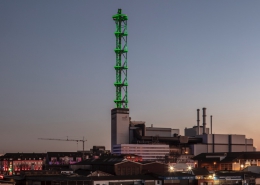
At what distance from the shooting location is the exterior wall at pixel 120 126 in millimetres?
104981

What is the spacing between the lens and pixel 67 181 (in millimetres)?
44156

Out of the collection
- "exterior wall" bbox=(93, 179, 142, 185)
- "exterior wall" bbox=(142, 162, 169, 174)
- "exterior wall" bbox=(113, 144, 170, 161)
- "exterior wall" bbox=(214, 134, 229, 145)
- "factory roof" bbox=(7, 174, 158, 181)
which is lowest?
"exterior wall" bbox=(93, 179, 142, 185)

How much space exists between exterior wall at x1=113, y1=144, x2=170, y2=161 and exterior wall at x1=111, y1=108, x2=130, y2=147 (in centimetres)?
317

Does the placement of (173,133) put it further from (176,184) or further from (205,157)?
(176,184)

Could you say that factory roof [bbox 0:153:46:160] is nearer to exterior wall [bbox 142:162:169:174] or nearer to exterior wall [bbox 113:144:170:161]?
exterior wall [bbox 113:144:170:161]

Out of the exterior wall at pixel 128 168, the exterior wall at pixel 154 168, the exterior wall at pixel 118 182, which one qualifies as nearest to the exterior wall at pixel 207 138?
the exterior wall at pixel 154 168

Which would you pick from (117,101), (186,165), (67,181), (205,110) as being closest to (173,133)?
(205,110)

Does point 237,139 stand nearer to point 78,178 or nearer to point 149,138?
point 149,138

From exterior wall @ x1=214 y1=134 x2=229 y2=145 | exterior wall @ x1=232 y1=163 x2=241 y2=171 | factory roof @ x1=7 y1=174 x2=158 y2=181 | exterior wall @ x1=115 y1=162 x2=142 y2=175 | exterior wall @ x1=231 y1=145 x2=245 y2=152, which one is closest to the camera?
factory roof @ x1=7 y1=174 x2=158 y2=181

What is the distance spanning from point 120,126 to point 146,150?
31.2ft

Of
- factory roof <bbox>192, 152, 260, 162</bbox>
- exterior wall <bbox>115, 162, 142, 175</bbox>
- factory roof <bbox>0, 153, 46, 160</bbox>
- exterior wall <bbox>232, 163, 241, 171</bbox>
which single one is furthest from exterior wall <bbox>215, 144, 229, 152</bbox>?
exterior wall <bbox>115, 162, 142, 175</bbox>

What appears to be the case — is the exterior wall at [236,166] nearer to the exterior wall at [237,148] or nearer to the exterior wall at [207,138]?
the exterior wall at [207,138]

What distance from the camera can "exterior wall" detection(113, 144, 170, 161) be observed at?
100m

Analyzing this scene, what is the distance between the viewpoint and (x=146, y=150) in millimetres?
101688
